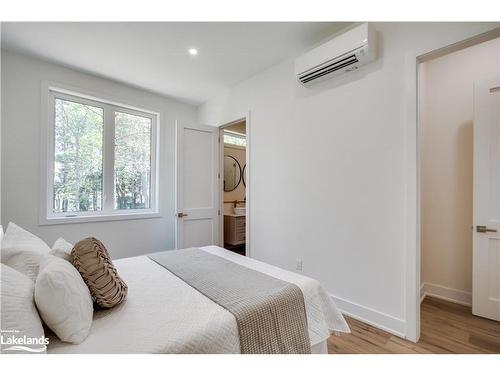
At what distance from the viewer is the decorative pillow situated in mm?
1139

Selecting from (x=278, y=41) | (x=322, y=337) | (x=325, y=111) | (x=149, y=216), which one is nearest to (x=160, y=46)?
(x=278, y=41)

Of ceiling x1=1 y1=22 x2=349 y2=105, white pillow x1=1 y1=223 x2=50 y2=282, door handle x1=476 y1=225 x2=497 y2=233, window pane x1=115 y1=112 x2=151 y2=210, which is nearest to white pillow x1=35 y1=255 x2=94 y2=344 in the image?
white pillow x1=1 y1=223 x2=50 y2=282

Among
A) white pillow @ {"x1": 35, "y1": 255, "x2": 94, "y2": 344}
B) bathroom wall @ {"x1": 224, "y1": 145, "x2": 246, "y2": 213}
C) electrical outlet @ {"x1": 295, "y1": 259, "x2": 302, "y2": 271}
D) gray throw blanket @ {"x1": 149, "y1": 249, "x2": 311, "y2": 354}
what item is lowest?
electrical outlet @ {"x1": 295, "y1": 259, "x2": 302, "y2": 271}

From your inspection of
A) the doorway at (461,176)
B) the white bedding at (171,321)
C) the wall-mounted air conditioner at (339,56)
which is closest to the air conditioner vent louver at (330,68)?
the wall-mounted air conditioner at (339,56)

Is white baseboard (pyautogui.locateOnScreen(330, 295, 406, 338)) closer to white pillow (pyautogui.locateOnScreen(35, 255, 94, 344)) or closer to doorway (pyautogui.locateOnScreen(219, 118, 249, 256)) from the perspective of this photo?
white pillow (pyautogui.locateOnScreen(35, 255, 94, 344))

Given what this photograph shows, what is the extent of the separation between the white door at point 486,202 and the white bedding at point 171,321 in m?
1.65

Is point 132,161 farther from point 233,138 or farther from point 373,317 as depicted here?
point 373,317

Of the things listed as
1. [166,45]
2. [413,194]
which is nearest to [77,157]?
[166,45]

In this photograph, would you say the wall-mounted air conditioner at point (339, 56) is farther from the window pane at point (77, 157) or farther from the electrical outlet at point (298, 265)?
the window pane at point (77, 157)

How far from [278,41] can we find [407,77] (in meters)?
1.24

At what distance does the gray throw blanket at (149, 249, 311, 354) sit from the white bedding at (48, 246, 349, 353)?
0.18 feet

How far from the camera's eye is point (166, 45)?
7.97 ft

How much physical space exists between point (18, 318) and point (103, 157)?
2.85m
